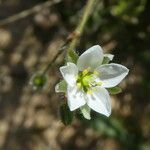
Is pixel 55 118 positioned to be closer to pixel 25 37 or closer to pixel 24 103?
pixel 24 103

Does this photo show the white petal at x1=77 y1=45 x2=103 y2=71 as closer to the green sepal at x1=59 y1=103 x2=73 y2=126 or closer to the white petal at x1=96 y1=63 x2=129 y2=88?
the white petal at x1=96 y1=63 x2=129 y2=88

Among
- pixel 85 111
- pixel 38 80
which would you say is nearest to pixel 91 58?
pixel 85 111

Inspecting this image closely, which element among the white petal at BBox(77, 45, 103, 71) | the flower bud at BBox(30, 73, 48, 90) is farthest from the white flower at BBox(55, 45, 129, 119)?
the flower bud at BBox(30, 73, 48, 90)

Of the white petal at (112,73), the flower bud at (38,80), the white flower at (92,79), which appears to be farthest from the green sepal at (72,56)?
the flower bud at (38,80)

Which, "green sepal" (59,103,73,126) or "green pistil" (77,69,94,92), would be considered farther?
"green pistil" (77,69,94,92)

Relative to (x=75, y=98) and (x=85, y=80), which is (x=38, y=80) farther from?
(x=75, y=98)

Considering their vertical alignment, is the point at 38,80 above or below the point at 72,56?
below

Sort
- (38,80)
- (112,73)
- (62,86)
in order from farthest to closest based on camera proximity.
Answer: (38,80)
(112,73)
(62,86)
